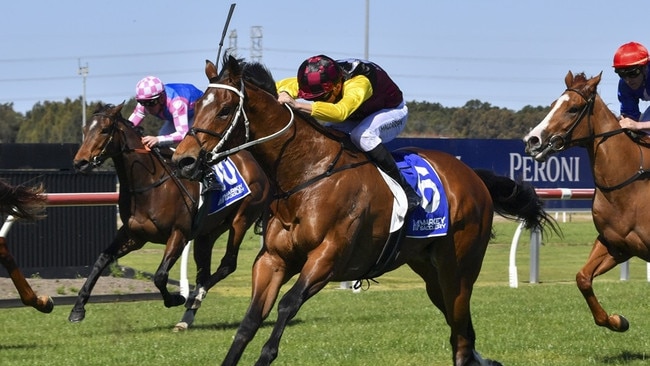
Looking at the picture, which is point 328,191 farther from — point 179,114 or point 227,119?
point 179,114

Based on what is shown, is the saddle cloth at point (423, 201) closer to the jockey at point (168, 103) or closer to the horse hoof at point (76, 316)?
the jockey at point (168, 103)

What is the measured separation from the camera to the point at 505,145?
654 inches

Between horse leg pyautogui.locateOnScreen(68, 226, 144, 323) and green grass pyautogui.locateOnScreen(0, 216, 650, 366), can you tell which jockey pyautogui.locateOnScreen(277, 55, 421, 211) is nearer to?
green grass pyautogui.locateOnScreen(0, 216, 650, 366)

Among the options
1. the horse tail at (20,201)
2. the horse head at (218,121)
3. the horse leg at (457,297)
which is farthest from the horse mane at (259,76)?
the horse tail at (20,201)

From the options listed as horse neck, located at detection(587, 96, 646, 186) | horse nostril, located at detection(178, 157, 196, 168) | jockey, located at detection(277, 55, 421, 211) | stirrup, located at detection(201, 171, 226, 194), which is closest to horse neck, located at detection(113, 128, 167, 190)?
stirrup, located at detection(201, 171, 226, 194)

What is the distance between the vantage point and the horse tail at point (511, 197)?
725 cm

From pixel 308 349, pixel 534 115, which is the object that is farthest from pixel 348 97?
pixel 534 115

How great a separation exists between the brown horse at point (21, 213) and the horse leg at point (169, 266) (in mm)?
1172

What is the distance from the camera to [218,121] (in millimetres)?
5312

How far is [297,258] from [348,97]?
884 mm

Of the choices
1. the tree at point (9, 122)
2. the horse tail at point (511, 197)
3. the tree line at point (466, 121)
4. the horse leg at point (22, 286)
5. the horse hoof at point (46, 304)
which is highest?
the horse tail at point (511, 197)

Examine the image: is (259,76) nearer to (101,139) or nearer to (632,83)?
(632,83)

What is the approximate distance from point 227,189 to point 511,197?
10.3ft

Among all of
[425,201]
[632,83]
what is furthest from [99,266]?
[632,83]
